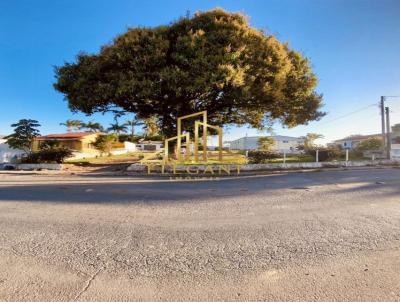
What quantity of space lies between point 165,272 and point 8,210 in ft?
14.7

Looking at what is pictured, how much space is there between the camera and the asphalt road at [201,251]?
2.21 metres

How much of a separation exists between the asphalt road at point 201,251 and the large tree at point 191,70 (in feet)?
26.5

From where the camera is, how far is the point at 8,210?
199 inches

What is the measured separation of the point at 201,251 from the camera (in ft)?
9.98

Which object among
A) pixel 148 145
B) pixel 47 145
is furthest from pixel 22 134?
pixel 148 145

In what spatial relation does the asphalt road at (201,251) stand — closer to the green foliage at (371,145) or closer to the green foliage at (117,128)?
the green foliage at (371,145)

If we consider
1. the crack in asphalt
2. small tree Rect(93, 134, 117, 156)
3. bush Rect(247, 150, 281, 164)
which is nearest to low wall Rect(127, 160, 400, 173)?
bush Rect(247, 150, 281, 164)

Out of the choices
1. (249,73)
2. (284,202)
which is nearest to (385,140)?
(249,73)

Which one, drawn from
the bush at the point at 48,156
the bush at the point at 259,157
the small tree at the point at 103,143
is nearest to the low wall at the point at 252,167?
the bush at the point at 259,157

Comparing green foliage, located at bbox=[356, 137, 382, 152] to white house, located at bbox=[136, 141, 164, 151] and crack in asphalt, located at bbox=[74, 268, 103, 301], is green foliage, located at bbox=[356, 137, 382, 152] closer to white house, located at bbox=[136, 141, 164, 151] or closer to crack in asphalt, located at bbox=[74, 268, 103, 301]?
crack in asphalt, located at bbox=[74, 268, 103, 301]

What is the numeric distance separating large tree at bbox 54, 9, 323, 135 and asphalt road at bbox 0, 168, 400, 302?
26.5 feet

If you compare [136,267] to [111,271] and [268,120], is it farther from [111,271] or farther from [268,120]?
[268,120]

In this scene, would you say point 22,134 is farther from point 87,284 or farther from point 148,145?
point 148,145

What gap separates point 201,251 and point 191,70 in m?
10.5
